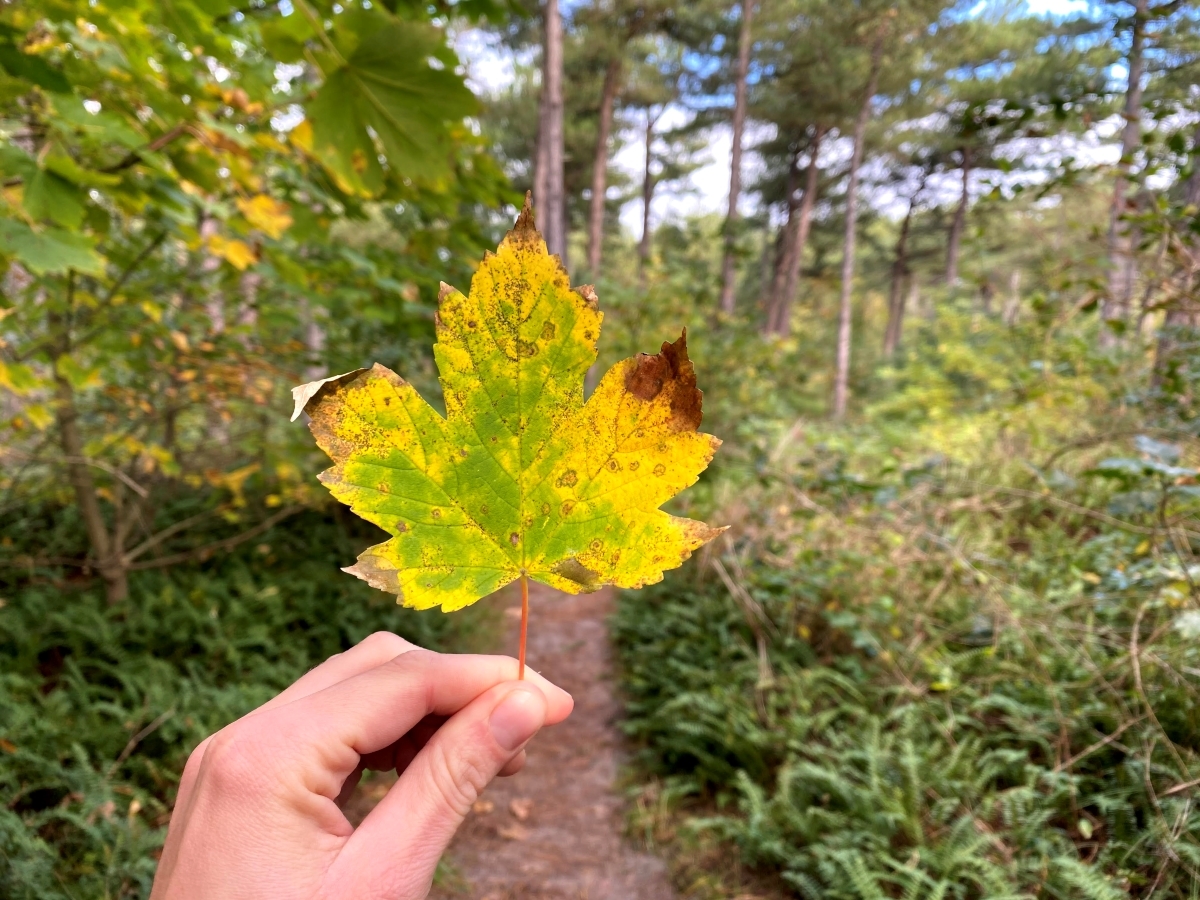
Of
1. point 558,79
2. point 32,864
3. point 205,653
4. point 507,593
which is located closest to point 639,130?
point 558,79

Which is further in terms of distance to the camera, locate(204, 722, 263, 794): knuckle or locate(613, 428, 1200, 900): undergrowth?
locate(613, 428, 1200, 900): undergrowth

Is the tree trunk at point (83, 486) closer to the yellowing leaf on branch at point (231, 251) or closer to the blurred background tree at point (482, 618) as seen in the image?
the blurred background tree at point (482, 618)

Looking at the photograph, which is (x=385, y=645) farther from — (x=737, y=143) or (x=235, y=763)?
(x=737, y=143)

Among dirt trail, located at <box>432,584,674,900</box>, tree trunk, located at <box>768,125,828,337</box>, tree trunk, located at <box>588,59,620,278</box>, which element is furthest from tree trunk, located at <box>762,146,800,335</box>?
dirt trail, located at <box>432,584,674,900</box>

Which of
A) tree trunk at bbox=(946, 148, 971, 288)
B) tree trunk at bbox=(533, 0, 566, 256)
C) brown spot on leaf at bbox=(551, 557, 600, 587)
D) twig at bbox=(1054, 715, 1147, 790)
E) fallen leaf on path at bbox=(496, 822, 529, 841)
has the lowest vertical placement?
fallen leaf on path at bbox=(496, 822, 529, 841)

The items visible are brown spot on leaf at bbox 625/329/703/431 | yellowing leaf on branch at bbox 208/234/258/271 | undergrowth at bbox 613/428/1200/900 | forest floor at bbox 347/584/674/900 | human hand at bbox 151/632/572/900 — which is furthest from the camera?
forest floor at bbox 347/584/674/900

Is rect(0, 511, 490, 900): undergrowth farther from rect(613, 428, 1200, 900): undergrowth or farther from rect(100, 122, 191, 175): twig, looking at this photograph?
rect(100, 122, 191, 175): twig
